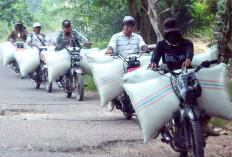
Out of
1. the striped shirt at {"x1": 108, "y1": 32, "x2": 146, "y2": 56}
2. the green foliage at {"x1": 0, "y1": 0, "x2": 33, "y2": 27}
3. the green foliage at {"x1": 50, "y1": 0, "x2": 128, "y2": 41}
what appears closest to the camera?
the striped shirt at {"x1": 108, "y1": 32, "x2": 146, "y2": 56}

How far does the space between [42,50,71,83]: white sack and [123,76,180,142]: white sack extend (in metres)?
6.04

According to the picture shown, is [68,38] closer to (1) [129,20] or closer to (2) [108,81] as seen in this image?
(1) [129,20]

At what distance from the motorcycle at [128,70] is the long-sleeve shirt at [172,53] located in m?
1.87

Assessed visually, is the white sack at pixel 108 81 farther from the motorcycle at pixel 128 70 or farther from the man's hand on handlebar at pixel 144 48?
the man's hand on handlebar at pixel 144 48

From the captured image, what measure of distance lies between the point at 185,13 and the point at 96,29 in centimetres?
521

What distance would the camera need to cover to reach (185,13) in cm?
1836

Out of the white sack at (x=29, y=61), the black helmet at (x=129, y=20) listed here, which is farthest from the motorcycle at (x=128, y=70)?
the white sack at (x=29, y=61)

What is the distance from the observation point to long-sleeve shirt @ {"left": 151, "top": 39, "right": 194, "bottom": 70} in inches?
237

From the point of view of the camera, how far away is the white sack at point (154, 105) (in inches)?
215

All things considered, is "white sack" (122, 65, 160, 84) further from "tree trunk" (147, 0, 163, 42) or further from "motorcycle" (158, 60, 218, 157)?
"tree trunk" (147, 0, 163, 42)

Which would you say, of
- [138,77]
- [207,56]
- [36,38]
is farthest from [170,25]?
[36,38]

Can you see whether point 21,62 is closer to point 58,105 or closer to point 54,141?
point 58,105

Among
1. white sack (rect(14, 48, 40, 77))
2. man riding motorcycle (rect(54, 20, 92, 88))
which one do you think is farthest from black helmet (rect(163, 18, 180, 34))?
white sack (rect(14, 48, 40, 77))

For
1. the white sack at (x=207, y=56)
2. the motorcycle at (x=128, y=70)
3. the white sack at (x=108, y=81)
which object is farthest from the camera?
the motorcycle at (x=128, y=70)
